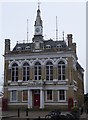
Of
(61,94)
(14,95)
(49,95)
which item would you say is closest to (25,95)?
(14,95)

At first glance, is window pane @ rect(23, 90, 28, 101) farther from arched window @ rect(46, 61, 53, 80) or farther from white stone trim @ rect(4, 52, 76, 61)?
white stone trim @ rect(4, 52, 76, 61)

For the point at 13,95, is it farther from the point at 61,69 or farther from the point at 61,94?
the point at 61,69

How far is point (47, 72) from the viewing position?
5247cm

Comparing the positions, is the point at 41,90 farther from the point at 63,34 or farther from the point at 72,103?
the point at 63,34

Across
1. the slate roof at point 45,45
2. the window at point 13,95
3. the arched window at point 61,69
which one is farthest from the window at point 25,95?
the slate roof at point 45,45

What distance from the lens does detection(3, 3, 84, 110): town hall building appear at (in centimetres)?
5119

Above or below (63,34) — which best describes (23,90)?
below

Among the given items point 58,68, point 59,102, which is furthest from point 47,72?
point 59,102

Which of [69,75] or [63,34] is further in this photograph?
[63,34]

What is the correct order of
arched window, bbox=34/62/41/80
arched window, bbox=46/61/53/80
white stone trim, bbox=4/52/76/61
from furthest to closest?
arched window, bbox=34/62/41/80 < arched window, bbox=46/61/53/80 < white stone trim, bbox=4/52/76/61

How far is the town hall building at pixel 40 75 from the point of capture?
51.2 meters

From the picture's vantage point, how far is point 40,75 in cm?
5284

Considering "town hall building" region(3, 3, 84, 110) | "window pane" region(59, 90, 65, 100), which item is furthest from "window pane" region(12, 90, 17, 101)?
"window pane" region(59, 90, 65, 100)

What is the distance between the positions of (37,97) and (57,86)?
13.0 feet
